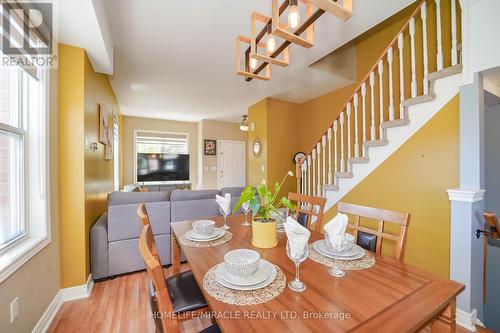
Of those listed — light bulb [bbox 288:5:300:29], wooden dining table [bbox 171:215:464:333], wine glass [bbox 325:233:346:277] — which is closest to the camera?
wooden dining table [bbox 171:215:464:333]

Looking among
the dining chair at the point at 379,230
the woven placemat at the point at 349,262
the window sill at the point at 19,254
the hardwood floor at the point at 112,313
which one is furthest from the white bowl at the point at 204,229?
the window sill at the point at 19,254

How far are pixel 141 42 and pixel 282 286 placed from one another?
9.12 ft

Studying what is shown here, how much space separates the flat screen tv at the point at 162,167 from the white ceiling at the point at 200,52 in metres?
1.61

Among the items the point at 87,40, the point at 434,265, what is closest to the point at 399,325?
the point at 434,265

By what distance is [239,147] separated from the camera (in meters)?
6.80

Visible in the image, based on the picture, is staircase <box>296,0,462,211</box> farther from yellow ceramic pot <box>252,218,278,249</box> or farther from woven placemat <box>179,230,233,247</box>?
woven placemat <box>179,230,233,247</box>

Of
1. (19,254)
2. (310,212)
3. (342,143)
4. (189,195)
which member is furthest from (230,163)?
(19,254)

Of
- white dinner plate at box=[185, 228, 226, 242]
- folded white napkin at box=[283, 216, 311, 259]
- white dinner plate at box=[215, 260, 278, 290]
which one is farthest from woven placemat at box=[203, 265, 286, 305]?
white dinner plate at box=[185, 228, 226, 242]

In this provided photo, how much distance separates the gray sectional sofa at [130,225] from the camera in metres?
2.25

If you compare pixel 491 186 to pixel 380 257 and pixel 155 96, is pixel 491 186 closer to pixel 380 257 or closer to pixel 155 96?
pixel 380 257

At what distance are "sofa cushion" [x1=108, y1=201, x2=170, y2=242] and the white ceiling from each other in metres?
1.79

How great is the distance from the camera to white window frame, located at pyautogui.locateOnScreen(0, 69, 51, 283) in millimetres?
1595

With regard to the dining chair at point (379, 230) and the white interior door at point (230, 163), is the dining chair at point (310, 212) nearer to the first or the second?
the dining chair at point (379, 230)

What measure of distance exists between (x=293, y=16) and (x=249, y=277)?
1424mm
